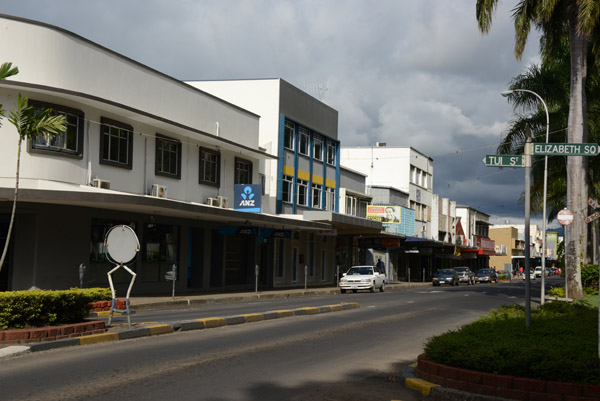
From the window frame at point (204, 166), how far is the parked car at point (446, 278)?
2785 cm

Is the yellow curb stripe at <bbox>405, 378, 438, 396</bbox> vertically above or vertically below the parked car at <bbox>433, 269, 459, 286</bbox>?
above

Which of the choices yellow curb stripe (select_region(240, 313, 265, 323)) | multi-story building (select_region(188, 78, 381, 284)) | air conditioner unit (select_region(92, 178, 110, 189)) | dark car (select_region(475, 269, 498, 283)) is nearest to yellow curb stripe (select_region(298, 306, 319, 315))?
yellow curb stripe (select_region(240, 313, 265, 323))

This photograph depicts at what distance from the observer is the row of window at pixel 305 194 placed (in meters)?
41.7

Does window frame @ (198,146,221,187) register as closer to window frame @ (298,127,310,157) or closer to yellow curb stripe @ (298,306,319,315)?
window frame @ (298,127,310,157)

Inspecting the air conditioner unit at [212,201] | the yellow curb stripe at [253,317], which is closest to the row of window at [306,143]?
the air conditioner unit at [212,201]

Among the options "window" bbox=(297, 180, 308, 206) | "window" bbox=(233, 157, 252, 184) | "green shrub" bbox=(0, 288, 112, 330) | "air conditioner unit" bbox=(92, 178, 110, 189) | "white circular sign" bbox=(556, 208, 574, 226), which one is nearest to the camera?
"green shrub" bbox=(0, 288, 112, 330)

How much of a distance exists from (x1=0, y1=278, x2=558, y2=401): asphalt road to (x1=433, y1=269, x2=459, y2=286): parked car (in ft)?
130

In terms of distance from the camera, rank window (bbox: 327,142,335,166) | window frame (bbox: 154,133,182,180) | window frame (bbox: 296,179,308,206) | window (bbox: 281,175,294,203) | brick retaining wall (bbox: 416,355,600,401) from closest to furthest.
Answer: brick retaining wall (bbox: 416,355,600,401) → window frame (bbox: 154,133,182,180) → window (bbox: 281,175,294,203) → window frame (bbox: 296,179,308,206) → window (bbox: 327,142,335,166)

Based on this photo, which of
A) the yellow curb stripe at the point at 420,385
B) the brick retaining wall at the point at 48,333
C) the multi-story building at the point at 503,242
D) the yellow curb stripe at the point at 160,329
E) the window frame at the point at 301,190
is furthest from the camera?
the multi-story building at the point at 503,242

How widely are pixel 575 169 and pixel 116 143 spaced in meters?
16.8

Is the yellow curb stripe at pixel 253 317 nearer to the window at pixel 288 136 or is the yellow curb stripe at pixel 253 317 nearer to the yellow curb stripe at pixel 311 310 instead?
the yellow curb stripe at pixel 311 310

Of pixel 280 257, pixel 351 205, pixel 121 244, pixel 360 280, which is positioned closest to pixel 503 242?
pixel 351 205

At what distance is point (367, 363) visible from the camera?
11.5m

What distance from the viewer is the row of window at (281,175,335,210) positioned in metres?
41.7
